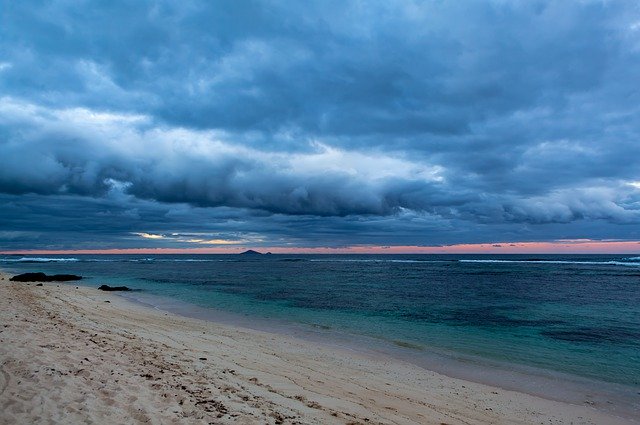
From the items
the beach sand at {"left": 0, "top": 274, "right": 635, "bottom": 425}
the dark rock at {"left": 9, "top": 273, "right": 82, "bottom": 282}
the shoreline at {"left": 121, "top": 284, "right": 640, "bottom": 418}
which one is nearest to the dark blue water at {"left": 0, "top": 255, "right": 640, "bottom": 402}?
the shoreline at {"left": 121, "top": 284, "right": 640, "bottom": 418}

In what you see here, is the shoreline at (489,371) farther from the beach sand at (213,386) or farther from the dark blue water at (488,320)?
the beach sand at (213,386)

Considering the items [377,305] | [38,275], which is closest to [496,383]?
[377,305]

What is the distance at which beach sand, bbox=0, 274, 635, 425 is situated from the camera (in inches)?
297

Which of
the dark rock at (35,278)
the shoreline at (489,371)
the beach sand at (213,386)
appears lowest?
the dark rock at (35,278)

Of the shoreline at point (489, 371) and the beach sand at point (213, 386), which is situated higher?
the beach sand at point (213, 386)

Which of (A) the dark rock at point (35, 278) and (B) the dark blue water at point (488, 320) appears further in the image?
(A) the dark rock at point (35, 278)

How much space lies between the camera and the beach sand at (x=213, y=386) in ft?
24.7

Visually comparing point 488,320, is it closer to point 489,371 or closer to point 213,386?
point 489,371

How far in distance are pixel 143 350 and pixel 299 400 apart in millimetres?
6153

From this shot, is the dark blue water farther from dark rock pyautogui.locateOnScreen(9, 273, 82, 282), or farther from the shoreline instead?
dark rock pyautogui.locateOnScreen(9, 273, 82, 282)

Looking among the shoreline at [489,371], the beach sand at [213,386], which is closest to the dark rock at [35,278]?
the beach sand at [213,386]

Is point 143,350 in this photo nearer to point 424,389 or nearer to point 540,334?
point 424,389

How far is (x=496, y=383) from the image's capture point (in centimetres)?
1347

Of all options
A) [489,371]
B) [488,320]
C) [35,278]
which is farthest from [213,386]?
[35,278]
